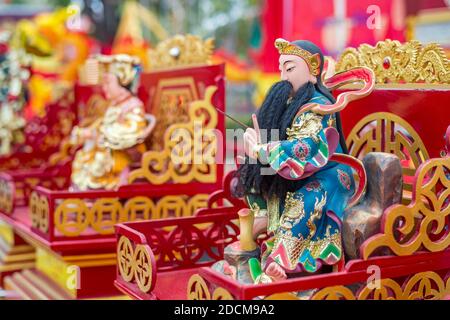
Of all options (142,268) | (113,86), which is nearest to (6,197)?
(113,86)

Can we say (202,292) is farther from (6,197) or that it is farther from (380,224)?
(6,197)

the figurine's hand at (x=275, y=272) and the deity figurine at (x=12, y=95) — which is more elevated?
the deity figurine at (x=12, y=95)

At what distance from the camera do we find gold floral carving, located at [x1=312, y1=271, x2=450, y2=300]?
5.24 ft

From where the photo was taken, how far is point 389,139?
2.08 m

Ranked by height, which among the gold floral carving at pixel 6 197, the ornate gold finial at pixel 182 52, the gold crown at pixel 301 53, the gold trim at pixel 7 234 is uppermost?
the ornate gold finial at pixel 182 52

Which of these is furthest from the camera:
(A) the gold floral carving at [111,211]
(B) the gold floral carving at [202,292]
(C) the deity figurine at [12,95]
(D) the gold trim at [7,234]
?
(C) the deity figurine at [12,95]

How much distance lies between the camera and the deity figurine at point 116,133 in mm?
3123

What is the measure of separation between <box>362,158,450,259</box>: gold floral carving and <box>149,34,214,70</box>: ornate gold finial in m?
1.54

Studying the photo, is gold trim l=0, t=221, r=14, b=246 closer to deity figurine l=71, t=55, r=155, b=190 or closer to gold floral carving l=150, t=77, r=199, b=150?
deity figurine l=71, t=55, r=155, b=190

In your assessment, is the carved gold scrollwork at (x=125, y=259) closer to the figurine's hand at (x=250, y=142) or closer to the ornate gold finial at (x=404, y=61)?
the figurine's hand at (x=250, y=142)

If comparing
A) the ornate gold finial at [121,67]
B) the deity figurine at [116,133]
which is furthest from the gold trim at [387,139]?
the ornate gold finial at [121,67]

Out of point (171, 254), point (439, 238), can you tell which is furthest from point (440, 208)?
point (171, 254)

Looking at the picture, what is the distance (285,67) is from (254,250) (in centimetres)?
53

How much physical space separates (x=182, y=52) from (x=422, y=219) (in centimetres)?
182
